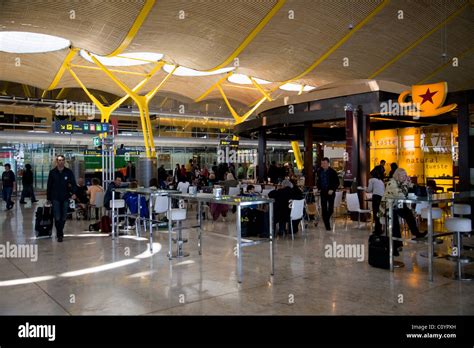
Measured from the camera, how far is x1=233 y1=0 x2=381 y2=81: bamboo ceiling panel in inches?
672

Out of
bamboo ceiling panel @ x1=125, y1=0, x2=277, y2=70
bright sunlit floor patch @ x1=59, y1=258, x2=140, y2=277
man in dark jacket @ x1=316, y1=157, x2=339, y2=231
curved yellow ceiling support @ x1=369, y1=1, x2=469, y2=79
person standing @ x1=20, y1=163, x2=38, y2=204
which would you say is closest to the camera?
bright sunlit floor patch @ x1=59, y1=258, x2=140, y2=277

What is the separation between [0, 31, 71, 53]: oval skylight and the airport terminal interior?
0.42ft

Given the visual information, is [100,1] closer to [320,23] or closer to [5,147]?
[320,23]

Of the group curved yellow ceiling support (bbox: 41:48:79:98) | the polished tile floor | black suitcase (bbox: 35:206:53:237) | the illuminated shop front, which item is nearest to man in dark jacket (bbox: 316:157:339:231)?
the polished tile floor

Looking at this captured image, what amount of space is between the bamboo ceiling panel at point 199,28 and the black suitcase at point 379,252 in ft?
38.1

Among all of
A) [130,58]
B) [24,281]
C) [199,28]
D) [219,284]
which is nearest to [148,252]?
[24,281]

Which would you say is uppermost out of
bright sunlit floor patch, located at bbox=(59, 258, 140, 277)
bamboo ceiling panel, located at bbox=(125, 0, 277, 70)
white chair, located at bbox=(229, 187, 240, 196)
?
bamboo ceiling panel, located at bbox=(125, 0, 277, 70)

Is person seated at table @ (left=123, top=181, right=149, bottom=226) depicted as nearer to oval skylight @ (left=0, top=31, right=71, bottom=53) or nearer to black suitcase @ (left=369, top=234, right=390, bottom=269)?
black suitcase @ (left=369, top=234, right=390, bottom=269)

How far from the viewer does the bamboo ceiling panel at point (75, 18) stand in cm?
1388

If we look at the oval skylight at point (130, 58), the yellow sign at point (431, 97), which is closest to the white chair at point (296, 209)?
the yellow sign at point (431, 97)

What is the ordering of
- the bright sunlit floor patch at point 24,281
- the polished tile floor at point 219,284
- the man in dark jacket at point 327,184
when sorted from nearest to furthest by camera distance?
the polished tile floor at point 219,284 < the bright sunlit floor patch at point 24,281 < the man in dark jacket at point 327,184

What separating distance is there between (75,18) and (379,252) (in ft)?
45.7

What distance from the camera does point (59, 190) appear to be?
8.51 meters

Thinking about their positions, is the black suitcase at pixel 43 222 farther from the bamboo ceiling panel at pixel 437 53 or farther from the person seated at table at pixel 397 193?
the bamboo ceiling panel at pixel 437 53
